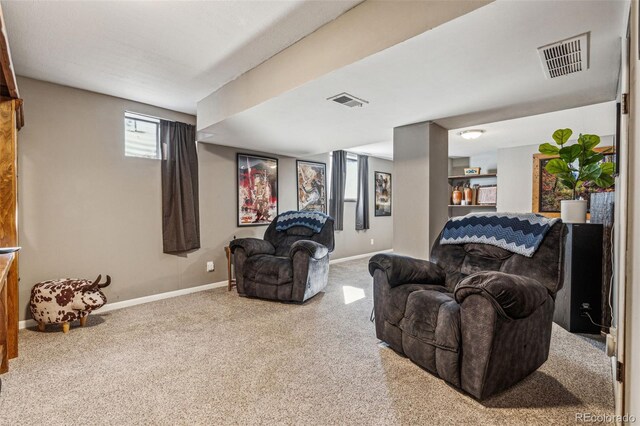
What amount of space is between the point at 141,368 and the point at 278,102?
2.29 meters

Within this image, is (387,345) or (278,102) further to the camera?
(278,102)

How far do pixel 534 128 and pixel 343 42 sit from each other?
147 inches

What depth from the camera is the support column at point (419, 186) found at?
3395 millimetres

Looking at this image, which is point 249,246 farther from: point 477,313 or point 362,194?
point 362,194

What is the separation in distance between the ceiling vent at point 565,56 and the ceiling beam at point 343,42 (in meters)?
0.69

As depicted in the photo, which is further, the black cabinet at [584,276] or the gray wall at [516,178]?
the gray wall at [516,178]

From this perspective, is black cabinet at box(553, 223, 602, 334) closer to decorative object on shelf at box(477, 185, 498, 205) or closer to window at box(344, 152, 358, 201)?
decorative object on shelf at box(477, 185, 498, 205)

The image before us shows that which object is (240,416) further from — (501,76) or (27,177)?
(27,177)

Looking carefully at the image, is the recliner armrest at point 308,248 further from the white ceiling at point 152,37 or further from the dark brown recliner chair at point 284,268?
the white ceiling at point 152,37

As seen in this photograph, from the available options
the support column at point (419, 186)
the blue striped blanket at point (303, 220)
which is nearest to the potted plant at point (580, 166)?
the support column at point (419, 186)

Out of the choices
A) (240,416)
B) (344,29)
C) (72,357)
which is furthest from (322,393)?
(344,29)

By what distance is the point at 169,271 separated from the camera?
3.92 m

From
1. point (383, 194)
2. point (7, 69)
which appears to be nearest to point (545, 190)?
point (383, 194)

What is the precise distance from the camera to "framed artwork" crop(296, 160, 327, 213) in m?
5.61
